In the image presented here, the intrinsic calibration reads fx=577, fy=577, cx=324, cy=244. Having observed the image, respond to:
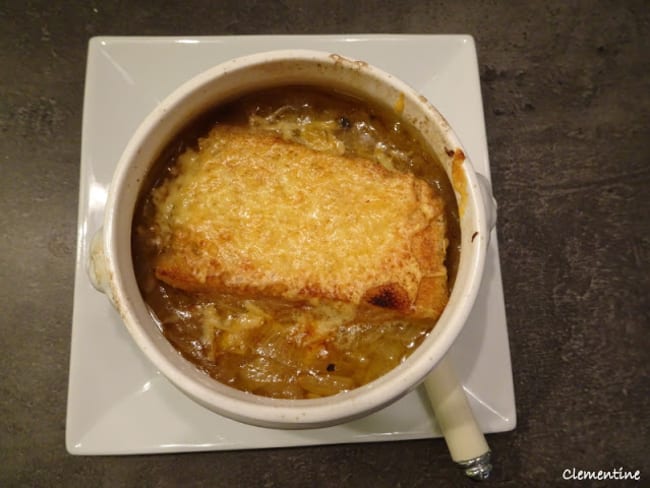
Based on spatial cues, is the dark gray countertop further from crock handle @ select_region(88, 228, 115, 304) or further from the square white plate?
crock handle @ select_region(88, 228, 115, 304)

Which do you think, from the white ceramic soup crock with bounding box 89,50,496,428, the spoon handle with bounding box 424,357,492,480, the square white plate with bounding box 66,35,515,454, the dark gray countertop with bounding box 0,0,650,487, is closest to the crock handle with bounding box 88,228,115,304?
the white ceramic soup crock with bounding box 89,50,496,428

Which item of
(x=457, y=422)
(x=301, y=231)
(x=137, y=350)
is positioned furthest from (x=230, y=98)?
(x=457, y=422)

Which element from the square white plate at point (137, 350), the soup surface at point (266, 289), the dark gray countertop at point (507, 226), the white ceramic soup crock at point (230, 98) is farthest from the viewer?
the dark gray countertop at point (507, 226)

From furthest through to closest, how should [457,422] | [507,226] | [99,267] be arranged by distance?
[507,226]
[457,422]
[99,267]

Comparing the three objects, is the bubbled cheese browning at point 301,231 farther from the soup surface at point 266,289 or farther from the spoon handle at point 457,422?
the spoon handle at point 457,422

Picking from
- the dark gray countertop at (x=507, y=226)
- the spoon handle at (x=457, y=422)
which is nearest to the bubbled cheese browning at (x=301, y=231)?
the spoon handle at (x=457, y=422)

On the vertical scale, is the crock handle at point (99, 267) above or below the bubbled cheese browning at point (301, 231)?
below

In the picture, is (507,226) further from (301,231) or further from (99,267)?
(99,267)
